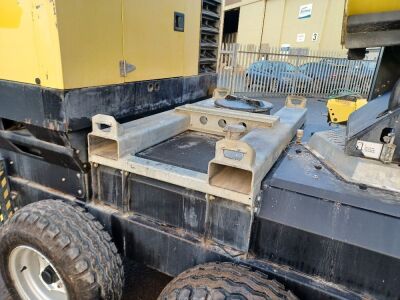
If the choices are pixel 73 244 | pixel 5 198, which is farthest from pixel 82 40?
pixel 5 198

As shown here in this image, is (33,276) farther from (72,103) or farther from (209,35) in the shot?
(209,35)

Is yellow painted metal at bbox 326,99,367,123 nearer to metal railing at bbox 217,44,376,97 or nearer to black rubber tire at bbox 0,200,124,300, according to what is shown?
black rubber tire at bbox 0,200,124,300

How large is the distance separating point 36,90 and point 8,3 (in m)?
0.53

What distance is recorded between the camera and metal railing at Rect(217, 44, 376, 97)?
12.7 m

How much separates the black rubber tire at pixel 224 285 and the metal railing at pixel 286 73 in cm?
1125

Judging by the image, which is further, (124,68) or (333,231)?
(124,68)

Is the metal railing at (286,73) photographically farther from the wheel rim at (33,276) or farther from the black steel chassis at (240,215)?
the wheel rim at (33,276)

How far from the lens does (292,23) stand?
62.6 ft

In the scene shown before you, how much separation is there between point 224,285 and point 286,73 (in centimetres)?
1252

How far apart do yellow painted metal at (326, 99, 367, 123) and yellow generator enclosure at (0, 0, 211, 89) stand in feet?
12.2

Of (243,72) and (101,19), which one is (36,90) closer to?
(101,19)

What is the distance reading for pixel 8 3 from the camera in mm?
1877

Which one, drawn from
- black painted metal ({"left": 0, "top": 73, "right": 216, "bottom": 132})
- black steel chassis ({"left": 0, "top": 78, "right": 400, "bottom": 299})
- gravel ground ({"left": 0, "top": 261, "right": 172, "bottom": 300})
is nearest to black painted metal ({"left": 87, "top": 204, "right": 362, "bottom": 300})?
black steel chassis ({"left": 0, "top": 78, "right": 400, "bottom": 299})

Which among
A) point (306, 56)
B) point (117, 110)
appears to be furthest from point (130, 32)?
point (306, 56)
